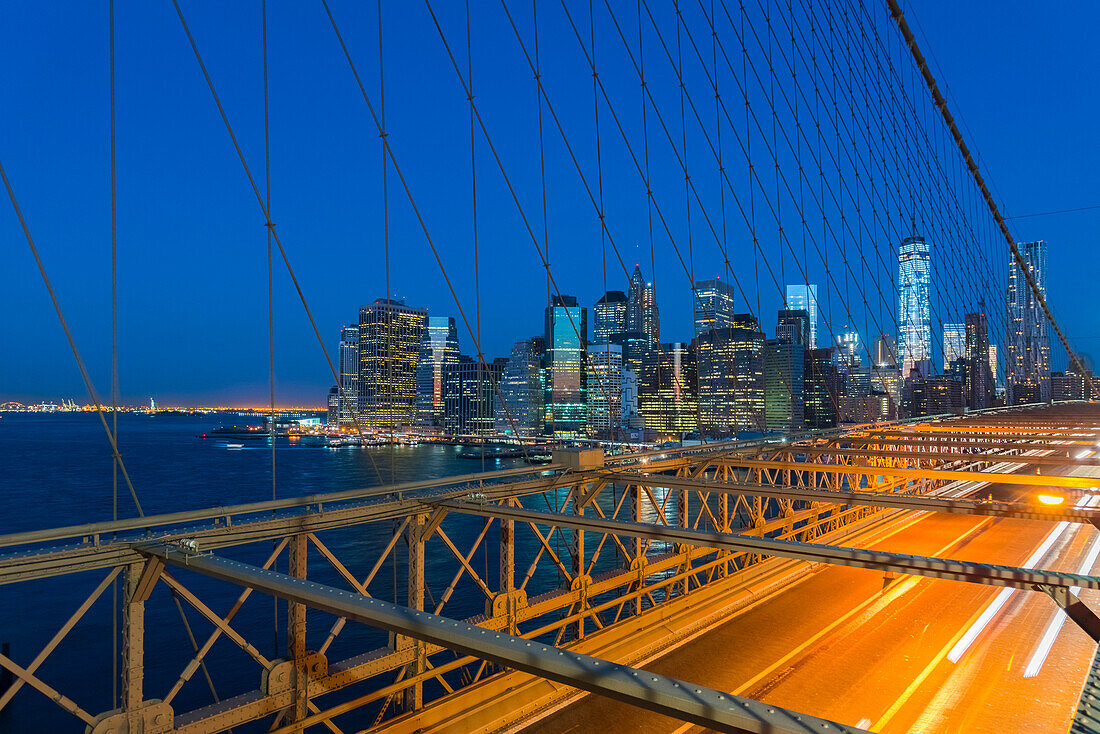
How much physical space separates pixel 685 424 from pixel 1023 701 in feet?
362

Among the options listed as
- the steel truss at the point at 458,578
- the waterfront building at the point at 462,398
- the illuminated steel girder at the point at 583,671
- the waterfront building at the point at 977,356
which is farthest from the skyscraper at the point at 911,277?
the waterfront building at the point at 462,398

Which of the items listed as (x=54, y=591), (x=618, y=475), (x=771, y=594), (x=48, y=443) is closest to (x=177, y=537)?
(x=618, y=475)

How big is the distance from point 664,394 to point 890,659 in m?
99.7

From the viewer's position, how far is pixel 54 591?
30.2 meters

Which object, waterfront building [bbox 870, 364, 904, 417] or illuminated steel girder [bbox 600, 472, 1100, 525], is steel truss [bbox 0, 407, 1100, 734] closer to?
illuminated steel girder [bbox 600, 472, 1100, 525]

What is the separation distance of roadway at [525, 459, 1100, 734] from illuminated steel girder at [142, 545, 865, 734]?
158 inches

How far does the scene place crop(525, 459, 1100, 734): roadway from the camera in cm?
656

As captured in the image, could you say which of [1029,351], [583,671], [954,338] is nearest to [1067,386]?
[1029,351]

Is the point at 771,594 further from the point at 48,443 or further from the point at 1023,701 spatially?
the point at 48,443

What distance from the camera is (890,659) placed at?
801 cm

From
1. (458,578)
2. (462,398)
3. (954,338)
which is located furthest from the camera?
(462,398)

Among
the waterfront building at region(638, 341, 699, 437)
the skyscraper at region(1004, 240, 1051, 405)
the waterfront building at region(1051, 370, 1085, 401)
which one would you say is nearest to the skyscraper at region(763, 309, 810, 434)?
the waterfront building at region(638, 341, 699, 437)

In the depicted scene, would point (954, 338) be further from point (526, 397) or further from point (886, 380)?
point (526, 397)

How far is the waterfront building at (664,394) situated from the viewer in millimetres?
93562
